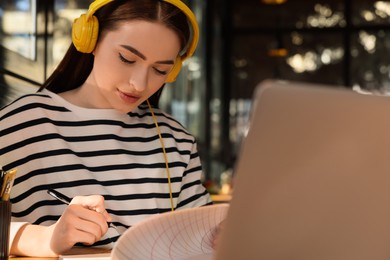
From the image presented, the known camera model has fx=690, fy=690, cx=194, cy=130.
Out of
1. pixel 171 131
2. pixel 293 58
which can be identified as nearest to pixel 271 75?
pixel 293 58

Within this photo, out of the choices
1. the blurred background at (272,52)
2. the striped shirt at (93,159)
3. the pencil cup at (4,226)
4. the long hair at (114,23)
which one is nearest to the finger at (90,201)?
the pencil cup at (4,226)

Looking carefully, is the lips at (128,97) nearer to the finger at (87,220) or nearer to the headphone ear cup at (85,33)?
the headphone ear cup at (85,33)

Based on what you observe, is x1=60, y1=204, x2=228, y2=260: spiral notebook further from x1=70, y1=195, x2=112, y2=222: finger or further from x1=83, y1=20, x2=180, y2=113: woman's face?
x1=83, y1=20, x2=180, y2=113: woman's face

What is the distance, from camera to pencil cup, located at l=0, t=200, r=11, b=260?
3.31 feet

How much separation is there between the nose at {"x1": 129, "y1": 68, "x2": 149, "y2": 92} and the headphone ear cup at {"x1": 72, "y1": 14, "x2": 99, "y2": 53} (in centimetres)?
12

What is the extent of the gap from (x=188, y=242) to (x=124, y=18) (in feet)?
1.92

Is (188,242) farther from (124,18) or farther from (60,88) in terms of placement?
(60,88)

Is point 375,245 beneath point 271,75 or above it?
above

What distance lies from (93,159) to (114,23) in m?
0.30

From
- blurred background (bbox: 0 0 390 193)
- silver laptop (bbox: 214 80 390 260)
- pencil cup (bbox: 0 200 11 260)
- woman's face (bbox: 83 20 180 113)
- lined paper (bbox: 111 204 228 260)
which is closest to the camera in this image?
silver laptop (bbox: 214 80 390 260)

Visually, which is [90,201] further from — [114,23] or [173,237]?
[114,23]

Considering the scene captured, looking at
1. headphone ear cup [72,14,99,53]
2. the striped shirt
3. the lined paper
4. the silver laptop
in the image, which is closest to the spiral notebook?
the lined paper

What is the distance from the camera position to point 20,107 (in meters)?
1.42

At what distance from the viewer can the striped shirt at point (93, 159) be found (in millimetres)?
1389
